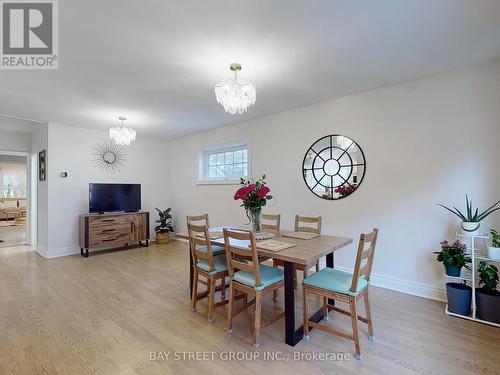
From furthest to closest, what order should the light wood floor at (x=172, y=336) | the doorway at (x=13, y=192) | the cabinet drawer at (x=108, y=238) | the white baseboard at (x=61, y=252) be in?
the doorway at (x=13, y=192)
the cabinet drawer at (x=108, y=238)
the white baseboard at (x=61, y=252)
the light wood floor at (x=172, y=336)

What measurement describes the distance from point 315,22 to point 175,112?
2770 millimetres

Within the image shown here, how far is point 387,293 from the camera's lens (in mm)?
2957

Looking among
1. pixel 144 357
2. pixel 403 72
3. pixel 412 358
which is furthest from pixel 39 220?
pixel 403 72

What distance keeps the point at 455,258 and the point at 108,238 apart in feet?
17.7

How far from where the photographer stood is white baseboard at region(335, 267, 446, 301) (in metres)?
2.77

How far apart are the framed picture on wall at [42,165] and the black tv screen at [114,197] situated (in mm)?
825

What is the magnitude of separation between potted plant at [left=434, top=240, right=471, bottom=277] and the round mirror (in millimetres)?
5829

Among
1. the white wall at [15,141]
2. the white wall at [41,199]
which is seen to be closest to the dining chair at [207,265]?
the white wall at [41,199]

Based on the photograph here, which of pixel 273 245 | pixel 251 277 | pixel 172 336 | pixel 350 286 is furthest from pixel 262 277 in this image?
pixel 172 336

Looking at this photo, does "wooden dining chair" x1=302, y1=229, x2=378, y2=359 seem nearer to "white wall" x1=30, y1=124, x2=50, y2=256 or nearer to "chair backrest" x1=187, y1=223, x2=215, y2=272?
"chair backrest" x1=187, y1=223, x2=215, y2=272

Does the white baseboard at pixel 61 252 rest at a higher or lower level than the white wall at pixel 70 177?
lower

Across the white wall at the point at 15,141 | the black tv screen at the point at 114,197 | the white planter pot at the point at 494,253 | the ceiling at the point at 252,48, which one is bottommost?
→ the white planter pot at the point at 494,253

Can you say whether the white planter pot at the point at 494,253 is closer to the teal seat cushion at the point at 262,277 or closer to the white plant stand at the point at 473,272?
the white plant stand at the point at 473,272

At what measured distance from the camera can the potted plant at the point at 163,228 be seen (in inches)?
226
